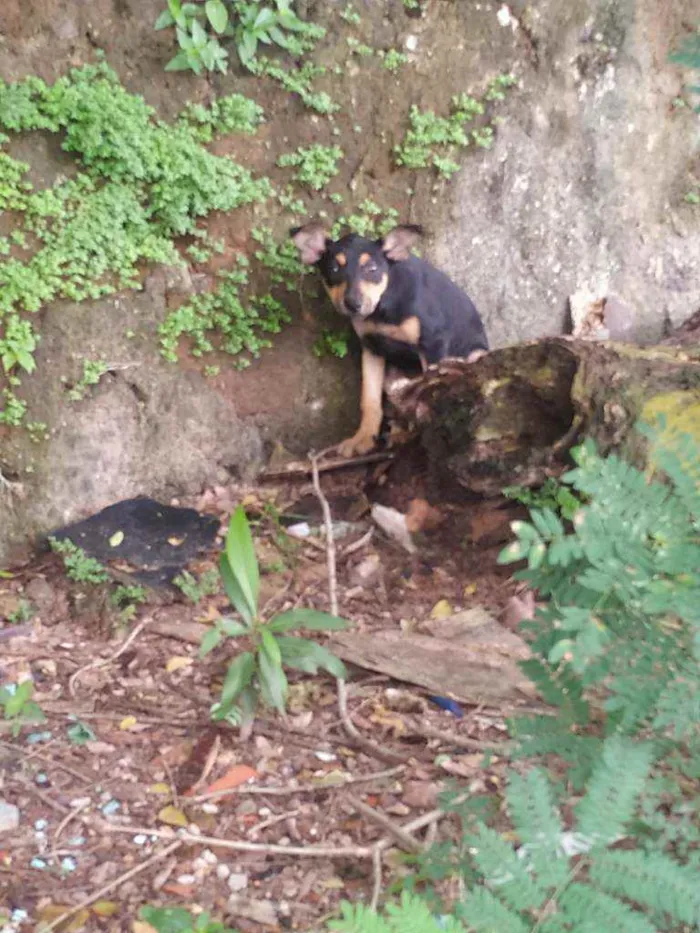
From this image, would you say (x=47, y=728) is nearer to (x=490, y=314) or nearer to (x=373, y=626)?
(x=373, y=626)

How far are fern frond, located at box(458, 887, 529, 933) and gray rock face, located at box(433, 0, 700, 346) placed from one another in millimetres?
4358

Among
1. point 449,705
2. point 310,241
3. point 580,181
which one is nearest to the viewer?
point 449,705

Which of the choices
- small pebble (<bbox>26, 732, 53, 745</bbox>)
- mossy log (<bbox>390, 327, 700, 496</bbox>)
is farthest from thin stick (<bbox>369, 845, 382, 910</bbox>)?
mossy log (<bbox>390, 327, 700, 496</bbox>)

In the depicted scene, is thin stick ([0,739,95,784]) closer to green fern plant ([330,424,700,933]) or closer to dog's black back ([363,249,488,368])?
green fern plant ([330,424,700,933])

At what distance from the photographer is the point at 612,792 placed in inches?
64.4

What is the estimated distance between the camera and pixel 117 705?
11.4ft

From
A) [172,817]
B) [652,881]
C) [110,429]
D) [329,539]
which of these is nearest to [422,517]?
[329,539]

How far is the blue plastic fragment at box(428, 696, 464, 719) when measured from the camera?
11.1 feet

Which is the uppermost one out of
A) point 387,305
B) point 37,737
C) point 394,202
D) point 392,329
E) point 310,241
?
point 394,202

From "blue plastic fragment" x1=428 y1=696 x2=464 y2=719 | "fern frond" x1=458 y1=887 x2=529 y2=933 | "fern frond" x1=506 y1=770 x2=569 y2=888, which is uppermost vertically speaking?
"fern frond" x1=506 y1=770 x2=569 y2=888

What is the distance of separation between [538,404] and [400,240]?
4.39ft

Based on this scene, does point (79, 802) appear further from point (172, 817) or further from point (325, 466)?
point (325, 466)

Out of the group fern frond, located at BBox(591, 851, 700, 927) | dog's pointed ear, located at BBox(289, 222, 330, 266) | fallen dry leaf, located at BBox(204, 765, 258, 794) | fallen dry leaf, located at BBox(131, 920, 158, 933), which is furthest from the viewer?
dog's pointed ear, located at BBox(289, 222, 330, 266)

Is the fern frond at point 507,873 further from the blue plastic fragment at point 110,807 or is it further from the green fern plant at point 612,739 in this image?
the blue plastic fragment at point 110,807
